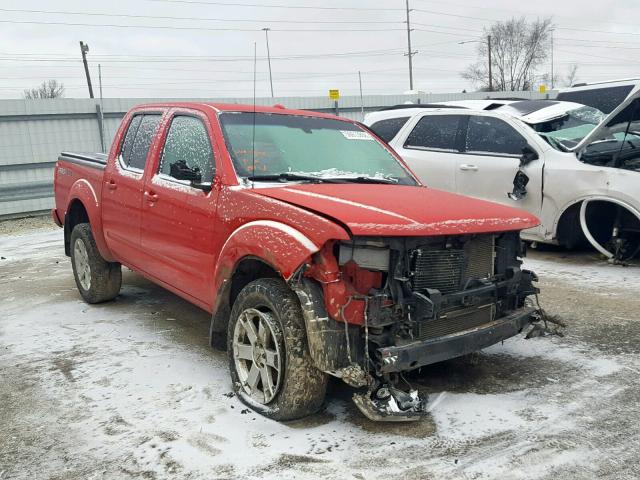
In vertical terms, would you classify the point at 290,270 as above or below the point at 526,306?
above

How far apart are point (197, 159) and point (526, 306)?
7.88 feet

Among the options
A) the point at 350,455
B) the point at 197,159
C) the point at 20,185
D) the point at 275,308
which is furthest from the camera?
the point at 20,185

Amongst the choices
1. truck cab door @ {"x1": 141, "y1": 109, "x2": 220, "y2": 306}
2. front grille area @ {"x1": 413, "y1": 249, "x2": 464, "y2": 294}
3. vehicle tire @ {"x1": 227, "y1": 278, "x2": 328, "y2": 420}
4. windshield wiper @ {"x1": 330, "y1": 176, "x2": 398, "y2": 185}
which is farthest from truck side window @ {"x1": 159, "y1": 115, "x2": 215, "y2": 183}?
front grille area @ {"x1": 413, "y1": 249, "x2": 464, "y2": 294}

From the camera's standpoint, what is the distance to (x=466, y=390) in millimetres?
3791

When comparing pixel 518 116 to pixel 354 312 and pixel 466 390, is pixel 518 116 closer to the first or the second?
pixel 466 390

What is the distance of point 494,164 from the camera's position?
24.4 feet

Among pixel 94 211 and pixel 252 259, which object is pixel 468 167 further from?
pixel 252 259

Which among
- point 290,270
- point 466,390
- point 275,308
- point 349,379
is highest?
point 290,270

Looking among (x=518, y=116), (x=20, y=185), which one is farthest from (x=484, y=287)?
(x=20, y=185)

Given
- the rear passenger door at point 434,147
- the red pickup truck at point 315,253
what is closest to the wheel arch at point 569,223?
the rear passenger door at point 434,147

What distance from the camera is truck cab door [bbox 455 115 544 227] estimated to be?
708cm

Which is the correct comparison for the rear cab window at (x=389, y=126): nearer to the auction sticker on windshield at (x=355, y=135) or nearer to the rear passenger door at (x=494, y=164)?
the rear passenger door at (x=494, y=164)

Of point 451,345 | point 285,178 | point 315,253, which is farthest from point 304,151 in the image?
point 451,345

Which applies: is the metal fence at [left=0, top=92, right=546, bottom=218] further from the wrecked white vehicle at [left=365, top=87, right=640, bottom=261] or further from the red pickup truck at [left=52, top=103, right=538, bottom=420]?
the red pickup truck at [left=52, top=103, right=538, bottom=420]
